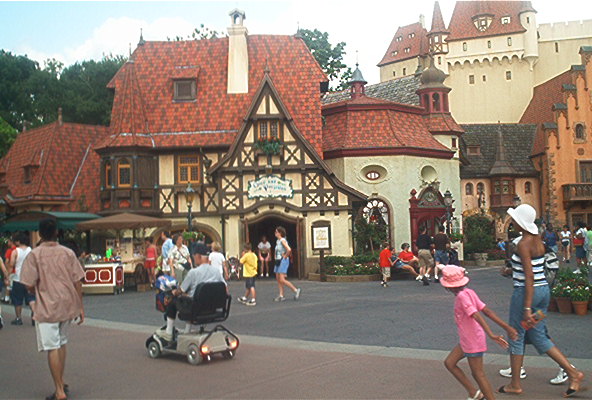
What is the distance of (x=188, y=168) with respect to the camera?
2920 centimetres

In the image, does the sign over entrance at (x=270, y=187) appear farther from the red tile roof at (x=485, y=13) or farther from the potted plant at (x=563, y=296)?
the red tile roof at (x=485, y=13)

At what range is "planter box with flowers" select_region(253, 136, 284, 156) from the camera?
91.1ft

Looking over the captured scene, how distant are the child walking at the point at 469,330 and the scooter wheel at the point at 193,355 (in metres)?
3.88

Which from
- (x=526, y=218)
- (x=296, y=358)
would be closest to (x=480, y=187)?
(x=296, y=358)

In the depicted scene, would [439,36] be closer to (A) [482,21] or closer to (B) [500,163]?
(A) [482,21]

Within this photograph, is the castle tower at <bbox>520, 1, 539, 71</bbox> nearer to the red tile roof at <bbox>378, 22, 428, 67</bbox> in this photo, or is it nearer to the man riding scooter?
the red tile roof at <bbox>378, 22, 428, 67</bbox>

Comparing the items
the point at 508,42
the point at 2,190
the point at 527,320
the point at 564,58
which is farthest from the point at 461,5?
the point at 527,320

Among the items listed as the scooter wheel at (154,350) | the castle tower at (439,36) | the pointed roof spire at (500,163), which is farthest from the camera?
the castle tower at (439,36)

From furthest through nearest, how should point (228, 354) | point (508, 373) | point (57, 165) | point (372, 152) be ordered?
point (57, 165) → point (372, 152) → point (228, 354) → point (508, 373)

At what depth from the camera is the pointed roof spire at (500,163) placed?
149 feet

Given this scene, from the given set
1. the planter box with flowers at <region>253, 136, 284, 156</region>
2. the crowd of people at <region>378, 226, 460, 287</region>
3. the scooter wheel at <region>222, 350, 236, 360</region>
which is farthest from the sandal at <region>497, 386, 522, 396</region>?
the planter box with flowers at <region>253, 136, 284, 156</region>

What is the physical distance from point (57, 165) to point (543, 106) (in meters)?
37.2

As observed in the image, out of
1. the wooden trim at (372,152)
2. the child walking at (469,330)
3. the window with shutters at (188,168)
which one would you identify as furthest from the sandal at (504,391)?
the window with shutters at (188,168)

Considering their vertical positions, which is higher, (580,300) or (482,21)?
(482,21)
